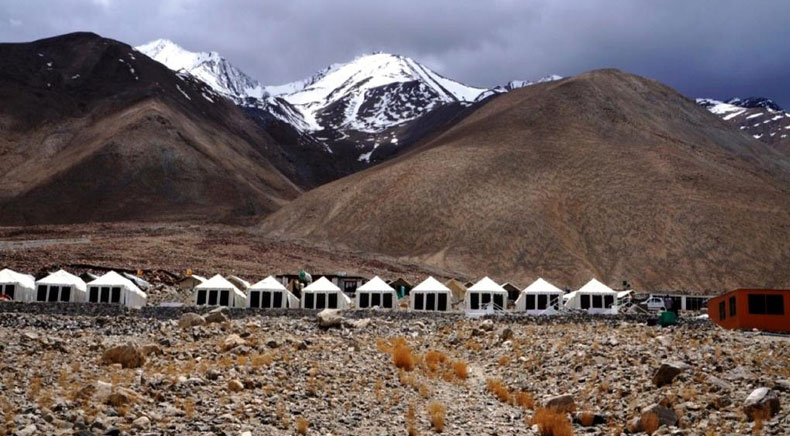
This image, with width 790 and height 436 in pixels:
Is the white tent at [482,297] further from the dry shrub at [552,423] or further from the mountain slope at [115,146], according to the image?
the mountain slope at [115,146]

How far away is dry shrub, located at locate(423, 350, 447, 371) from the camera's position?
27.3m

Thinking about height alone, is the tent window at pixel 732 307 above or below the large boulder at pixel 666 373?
above

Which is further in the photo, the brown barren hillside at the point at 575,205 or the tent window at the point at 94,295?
the brown barren hillside at the point at 575,205

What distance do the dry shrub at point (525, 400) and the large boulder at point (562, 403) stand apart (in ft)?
2.30

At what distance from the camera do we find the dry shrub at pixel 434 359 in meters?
27.3

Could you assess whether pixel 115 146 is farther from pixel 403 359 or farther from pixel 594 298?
pixel 403 359

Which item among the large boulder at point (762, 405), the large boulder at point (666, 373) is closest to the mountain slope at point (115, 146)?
the large boulder at point (666, 373)

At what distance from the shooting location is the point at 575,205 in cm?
11200

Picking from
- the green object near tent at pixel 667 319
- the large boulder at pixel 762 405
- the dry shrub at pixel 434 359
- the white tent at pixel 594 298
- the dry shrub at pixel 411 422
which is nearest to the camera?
the large boulder at pixel 762 405

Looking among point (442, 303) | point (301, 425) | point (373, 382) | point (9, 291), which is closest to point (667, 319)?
point (373, 382)

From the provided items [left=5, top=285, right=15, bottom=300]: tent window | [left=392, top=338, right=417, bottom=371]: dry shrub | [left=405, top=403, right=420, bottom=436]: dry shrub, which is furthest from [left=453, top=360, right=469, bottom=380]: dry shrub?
[left=5, top=285, right=15, bottom=300]: tent window

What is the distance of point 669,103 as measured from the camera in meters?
156

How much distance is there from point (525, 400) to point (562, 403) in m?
1.51

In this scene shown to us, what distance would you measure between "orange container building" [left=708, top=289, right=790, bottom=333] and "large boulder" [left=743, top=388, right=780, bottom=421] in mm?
16541
